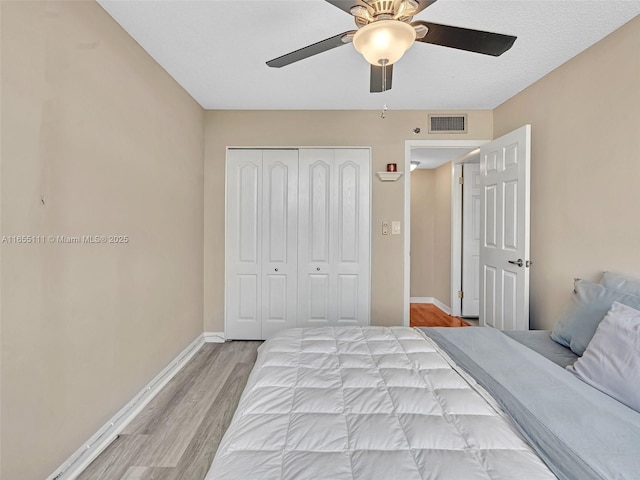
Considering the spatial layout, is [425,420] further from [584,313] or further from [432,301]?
[432,301]

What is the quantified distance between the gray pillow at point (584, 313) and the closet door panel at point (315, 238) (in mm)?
2036

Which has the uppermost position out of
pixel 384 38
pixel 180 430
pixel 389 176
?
pixel 384 38

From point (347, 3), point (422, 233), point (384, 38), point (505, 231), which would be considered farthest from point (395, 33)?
point (422, 233)

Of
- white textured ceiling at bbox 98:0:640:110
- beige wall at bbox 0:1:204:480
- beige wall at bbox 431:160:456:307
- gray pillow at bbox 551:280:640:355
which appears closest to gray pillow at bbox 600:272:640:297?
gray pillow at bbox 551:280:640:355

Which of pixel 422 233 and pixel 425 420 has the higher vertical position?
pixel 422 233

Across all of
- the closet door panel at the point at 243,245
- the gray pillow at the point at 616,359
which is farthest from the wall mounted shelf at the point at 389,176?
the gray pillow at the point at 616,359

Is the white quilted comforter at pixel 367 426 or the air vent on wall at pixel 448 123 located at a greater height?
the air vent on wall at pixel 448 123

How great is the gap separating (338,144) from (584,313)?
2530 mm

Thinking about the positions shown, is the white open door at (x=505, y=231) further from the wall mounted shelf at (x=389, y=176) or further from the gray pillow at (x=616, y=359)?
the gray pillow at (x=616, y=359)

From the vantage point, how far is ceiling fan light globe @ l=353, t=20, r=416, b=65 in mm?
1275

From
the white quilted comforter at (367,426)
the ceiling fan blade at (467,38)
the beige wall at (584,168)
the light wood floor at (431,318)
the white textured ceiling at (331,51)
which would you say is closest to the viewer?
the white quilted comforter at (367,426)

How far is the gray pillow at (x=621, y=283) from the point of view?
1.66m

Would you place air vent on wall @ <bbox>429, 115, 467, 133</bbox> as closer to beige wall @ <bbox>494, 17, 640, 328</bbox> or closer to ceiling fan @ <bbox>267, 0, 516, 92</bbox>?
beige wall @ <bbox>494, 17, 640, 328</bbox>

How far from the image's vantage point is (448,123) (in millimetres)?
3336
